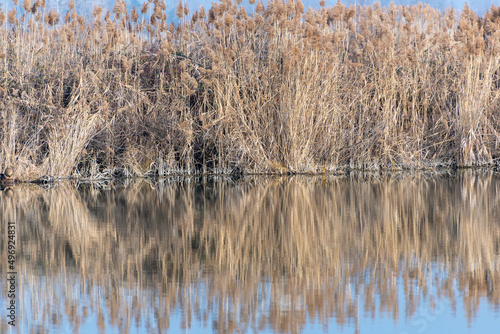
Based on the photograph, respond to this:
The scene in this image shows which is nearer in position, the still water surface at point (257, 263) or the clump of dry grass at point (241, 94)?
the still water surface at point (257, 263)

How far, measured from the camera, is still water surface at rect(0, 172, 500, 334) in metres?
3.46

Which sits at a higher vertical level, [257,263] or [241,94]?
[241,94]

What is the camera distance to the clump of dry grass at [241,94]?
10.6m

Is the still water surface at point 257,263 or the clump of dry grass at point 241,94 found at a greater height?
the clump of dry grass at point 241,94

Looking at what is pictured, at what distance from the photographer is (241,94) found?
11.2 metres

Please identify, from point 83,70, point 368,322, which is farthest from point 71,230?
point 83,70

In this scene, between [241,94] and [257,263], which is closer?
[257,263]

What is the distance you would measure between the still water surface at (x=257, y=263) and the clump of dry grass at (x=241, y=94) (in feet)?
7.95

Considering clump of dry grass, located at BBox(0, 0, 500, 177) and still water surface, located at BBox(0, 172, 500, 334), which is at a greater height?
clump of dry grass, located at BBox(0, 0, 500, 177)

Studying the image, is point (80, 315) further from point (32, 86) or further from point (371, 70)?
point (371, 70)

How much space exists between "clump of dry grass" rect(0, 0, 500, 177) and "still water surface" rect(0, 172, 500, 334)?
2423 millimetres

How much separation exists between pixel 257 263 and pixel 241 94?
266 inches

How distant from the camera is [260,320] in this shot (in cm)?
339

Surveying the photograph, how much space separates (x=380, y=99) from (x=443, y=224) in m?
5.82
